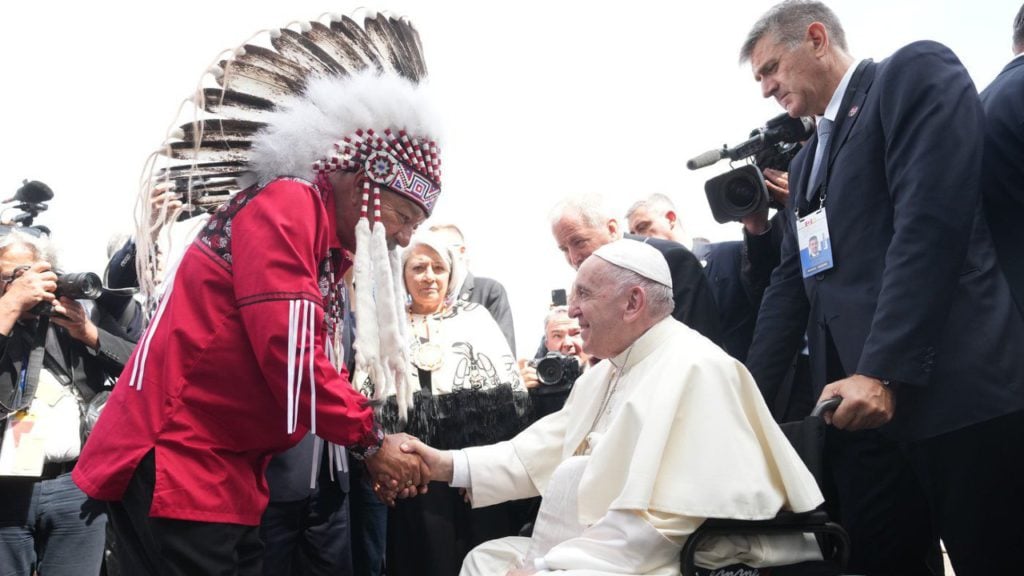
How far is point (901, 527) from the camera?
2.82 metres

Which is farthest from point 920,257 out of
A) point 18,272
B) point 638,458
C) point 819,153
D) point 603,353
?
point 18,272

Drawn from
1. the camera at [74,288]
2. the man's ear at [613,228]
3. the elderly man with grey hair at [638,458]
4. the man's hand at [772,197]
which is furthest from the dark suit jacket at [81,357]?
the man's hand at [772,197]

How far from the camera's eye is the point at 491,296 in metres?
5.23

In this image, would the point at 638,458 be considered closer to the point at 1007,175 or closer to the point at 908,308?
the point at 908,308

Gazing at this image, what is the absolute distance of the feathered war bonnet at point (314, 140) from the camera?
2688 mm

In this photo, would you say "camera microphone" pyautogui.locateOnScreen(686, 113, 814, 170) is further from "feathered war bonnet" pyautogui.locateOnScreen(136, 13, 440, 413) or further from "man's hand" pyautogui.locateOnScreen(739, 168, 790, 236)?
"feathered war bonnet" pyautogui.locateOnScreen(136, 13, 440, 413)

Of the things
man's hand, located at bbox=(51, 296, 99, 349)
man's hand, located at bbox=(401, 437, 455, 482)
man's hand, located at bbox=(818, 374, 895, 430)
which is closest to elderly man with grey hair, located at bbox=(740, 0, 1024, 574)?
man's hand, located at bbox=(818, 374, 895, 430)

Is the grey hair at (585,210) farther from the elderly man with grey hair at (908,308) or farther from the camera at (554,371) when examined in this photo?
the elderly man with grey hair at (908,308)

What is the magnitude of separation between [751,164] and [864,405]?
1.51m

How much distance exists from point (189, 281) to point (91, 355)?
2152 millimetres

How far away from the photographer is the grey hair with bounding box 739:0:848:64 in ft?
9.73

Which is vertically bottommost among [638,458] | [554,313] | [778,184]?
[638,458]

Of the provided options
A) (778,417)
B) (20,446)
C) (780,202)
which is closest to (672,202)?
(780,202)

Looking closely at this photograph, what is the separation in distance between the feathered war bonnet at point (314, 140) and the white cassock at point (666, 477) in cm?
70
